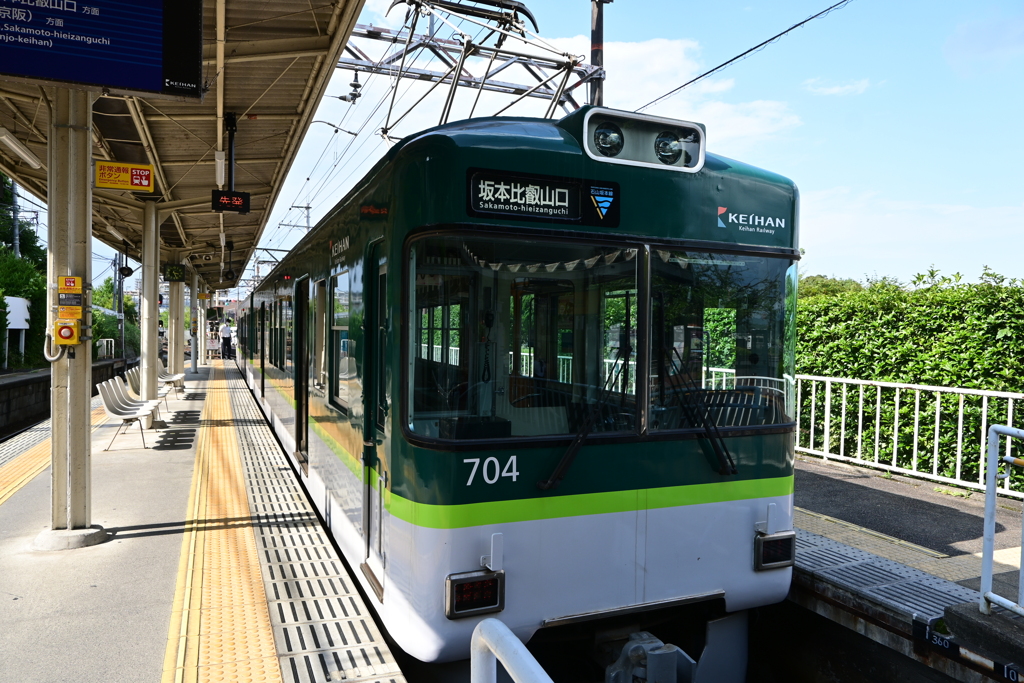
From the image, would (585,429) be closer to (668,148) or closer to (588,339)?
(588,339)

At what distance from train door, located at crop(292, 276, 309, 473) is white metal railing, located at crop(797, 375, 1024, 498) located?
5.53m

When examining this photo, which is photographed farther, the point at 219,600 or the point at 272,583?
the point at 272,583

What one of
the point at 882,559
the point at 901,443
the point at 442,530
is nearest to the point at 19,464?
the point at 442,530

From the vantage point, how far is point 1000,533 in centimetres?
520

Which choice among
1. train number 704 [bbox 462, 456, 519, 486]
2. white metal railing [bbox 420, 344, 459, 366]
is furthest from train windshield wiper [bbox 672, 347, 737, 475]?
white metal railing [bbox 420, 344, 459, 366]

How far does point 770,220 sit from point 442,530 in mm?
2254

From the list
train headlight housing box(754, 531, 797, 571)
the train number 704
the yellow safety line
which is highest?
the train number 704

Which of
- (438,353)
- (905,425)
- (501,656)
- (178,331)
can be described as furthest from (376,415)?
(178,331)

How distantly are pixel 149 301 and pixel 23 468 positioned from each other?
15.8 feet

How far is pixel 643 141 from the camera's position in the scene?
11.1 ft

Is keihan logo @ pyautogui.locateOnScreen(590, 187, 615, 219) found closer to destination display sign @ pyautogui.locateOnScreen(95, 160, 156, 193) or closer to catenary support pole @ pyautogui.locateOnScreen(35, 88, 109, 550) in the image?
→ catenary support pole @ pyautogui.locateOnScreen(35, 88, 109, 550)

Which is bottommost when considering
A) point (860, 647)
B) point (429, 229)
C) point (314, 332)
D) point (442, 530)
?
point (860, 647)

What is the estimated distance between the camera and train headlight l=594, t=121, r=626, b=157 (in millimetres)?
3293

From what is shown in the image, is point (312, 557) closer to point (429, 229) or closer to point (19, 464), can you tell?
point (429, 229)
